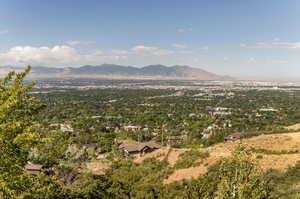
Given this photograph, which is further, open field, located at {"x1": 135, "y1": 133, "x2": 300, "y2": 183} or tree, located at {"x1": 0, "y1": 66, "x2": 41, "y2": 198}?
open field, located at {"x1": 135, "y1": 133, "x2": 300, "y2": 183}

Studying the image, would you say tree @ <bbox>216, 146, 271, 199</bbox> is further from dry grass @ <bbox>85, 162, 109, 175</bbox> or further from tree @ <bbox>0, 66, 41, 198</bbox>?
dry grass @ <bbox>85, 162, 109, 175</bbox>

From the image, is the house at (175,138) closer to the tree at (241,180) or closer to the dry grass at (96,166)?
the dry grass at (96,166)

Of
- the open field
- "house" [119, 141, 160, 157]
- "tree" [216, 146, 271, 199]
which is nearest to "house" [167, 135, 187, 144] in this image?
"house" [119, 141, 160, 157]

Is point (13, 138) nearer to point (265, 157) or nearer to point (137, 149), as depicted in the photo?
point (265, 157)

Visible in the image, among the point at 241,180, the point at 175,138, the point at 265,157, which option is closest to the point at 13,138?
the point at 241,180

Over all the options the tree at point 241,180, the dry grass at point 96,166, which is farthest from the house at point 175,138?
the tree at point 241,180

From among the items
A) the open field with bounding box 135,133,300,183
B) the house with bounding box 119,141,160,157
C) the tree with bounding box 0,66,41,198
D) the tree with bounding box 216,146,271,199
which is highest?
the tree with bounding box 0,66,41,198

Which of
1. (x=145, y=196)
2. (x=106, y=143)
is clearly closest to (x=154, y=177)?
(x=145, y=196)

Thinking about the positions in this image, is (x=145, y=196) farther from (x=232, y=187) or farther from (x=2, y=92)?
(x=2, y=92)
